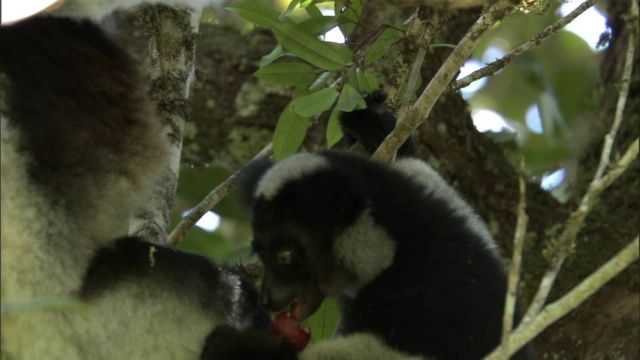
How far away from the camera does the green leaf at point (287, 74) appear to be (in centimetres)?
350

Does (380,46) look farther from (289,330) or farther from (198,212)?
(289,330)

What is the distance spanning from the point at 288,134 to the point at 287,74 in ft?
0.75

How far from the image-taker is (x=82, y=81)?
2.69m

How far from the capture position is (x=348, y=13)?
11.5 ft

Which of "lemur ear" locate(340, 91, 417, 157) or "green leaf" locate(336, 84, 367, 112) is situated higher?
"green leaf" locate(336, 84, 367, 112)

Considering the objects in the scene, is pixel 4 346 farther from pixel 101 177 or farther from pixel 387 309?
pixel 387 309

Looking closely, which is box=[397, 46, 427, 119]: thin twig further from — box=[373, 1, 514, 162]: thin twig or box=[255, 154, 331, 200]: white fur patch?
box=[255, 154, 331, 200]: white fur patch

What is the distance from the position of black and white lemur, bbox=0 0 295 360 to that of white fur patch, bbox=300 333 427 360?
2.8 inches

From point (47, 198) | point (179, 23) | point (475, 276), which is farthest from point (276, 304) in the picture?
point (179, 23)

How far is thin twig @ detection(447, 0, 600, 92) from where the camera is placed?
129 inches

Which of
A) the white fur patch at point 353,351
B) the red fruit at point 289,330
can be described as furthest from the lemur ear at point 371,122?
the white fur patch at point 353,351

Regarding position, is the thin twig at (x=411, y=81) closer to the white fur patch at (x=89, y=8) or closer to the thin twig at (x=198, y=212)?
the thin twig at (x=198, y=212)

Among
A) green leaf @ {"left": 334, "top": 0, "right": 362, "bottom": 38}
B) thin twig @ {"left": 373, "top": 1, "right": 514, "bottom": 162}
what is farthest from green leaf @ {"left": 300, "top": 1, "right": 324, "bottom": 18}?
Answer: thin twig @ {"left": 373, "top": 1, "right": 514, "bottom": 162}

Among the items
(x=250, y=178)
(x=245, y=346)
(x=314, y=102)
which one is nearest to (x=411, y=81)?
(x=314, y=102)
